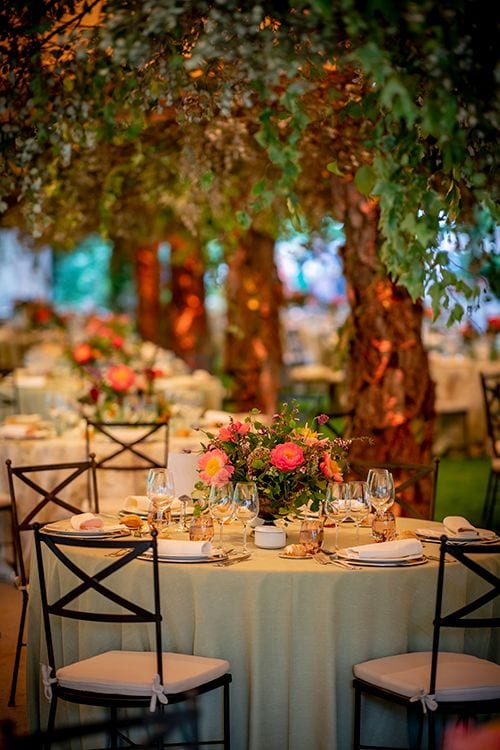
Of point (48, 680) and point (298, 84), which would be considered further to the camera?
point (48, 680)

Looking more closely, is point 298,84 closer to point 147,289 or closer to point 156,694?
point 156,694

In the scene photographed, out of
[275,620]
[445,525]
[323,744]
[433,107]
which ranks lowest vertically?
[323,744]

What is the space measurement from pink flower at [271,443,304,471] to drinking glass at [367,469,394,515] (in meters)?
0.26

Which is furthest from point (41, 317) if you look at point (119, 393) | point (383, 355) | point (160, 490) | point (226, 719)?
point (226, 719)

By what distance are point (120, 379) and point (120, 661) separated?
3660 millimetres

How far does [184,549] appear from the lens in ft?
12.0

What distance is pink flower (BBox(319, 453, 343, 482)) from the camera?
391 centimetres

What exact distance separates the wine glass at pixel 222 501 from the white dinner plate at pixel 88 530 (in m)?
0.41

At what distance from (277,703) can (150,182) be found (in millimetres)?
4365

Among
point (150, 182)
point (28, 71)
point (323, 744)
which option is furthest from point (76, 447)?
point (323, 744)

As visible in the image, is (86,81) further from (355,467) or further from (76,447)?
(76,447)

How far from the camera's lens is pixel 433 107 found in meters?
3.20

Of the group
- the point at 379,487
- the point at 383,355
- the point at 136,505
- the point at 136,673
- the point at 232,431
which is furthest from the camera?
the point at 383,355

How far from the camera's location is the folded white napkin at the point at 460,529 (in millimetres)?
3938
